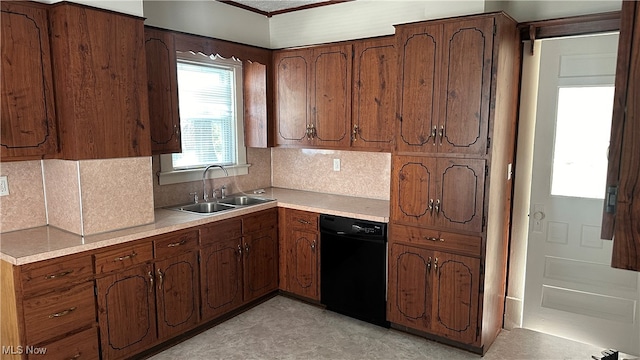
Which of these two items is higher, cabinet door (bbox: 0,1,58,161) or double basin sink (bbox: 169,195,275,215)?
cabinet door (bbox: 0,1,58,161)

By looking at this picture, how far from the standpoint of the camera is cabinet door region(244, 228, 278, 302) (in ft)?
11.7

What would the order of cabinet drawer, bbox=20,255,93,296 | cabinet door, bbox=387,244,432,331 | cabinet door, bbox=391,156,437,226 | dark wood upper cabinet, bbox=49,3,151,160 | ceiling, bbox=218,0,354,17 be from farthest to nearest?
1. ceiling, bbox=218,0,354,17
2. cabinet door, bbox=387,244,432,331
3. cabinet door, bbox=391,156,437,226
4. dark wood upper cabinet, bbox=49,3,151,160
5. cabinet drawer, bbox=20,255,93,296

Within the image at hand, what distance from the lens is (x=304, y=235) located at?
12.0ft

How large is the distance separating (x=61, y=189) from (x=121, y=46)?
1006 millimetres

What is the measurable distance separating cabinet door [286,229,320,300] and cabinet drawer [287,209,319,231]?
0.05 metres

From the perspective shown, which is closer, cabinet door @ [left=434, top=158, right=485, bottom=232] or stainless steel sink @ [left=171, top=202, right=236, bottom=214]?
cabinet door @ [left=434, top=158, right=485, bottom=232]

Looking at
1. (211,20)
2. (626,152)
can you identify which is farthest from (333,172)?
(626,152)

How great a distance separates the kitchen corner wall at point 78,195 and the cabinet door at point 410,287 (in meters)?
1.89

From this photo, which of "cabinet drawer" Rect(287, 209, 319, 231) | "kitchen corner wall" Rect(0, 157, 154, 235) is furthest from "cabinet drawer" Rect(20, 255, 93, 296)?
"cabinet drawer" Rect(287, 209, 319, 231)

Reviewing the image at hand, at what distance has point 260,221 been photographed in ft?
12.0

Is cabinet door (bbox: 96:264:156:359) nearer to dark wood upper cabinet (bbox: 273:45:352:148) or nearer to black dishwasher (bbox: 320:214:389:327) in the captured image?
black dishwasher (bbox: 320:214:389:327)

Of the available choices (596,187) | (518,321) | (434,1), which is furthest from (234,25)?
(518,321)

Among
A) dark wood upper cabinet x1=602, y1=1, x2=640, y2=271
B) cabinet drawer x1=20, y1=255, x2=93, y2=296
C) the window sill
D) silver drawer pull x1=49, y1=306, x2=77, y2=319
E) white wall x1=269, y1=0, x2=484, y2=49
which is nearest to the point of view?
dark wood upper cabinet x1=602, y1=1, x2=640, y2=271

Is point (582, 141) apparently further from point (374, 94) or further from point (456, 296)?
point (374, 94)
